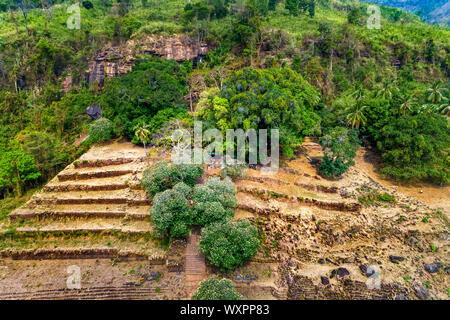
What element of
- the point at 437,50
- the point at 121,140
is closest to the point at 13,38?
the point at 121,140

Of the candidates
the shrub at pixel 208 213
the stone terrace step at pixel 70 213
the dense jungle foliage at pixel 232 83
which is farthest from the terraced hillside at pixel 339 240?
the stone terrace step at pixel 70 213

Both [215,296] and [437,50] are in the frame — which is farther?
[437,50]

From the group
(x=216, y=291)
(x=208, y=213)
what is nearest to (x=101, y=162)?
(x=208, y=213)

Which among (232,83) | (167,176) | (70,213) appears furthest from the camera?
(232,83)

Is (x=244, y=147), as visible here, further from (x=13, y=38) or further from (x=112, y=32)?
(x=13, y=38)

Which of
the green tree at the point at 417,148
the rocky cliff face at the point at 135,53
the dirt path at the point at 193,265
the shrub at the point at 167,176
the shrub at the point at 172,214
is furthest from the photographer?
the rocky cliff face at the point at 135,53

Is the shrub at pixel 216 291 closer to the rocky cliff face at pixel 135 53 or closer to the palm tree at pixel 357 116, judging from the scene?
the palm tree at pixel 357 116

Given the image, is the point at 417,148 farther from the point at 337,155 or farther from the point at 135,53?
the point at 135,53
